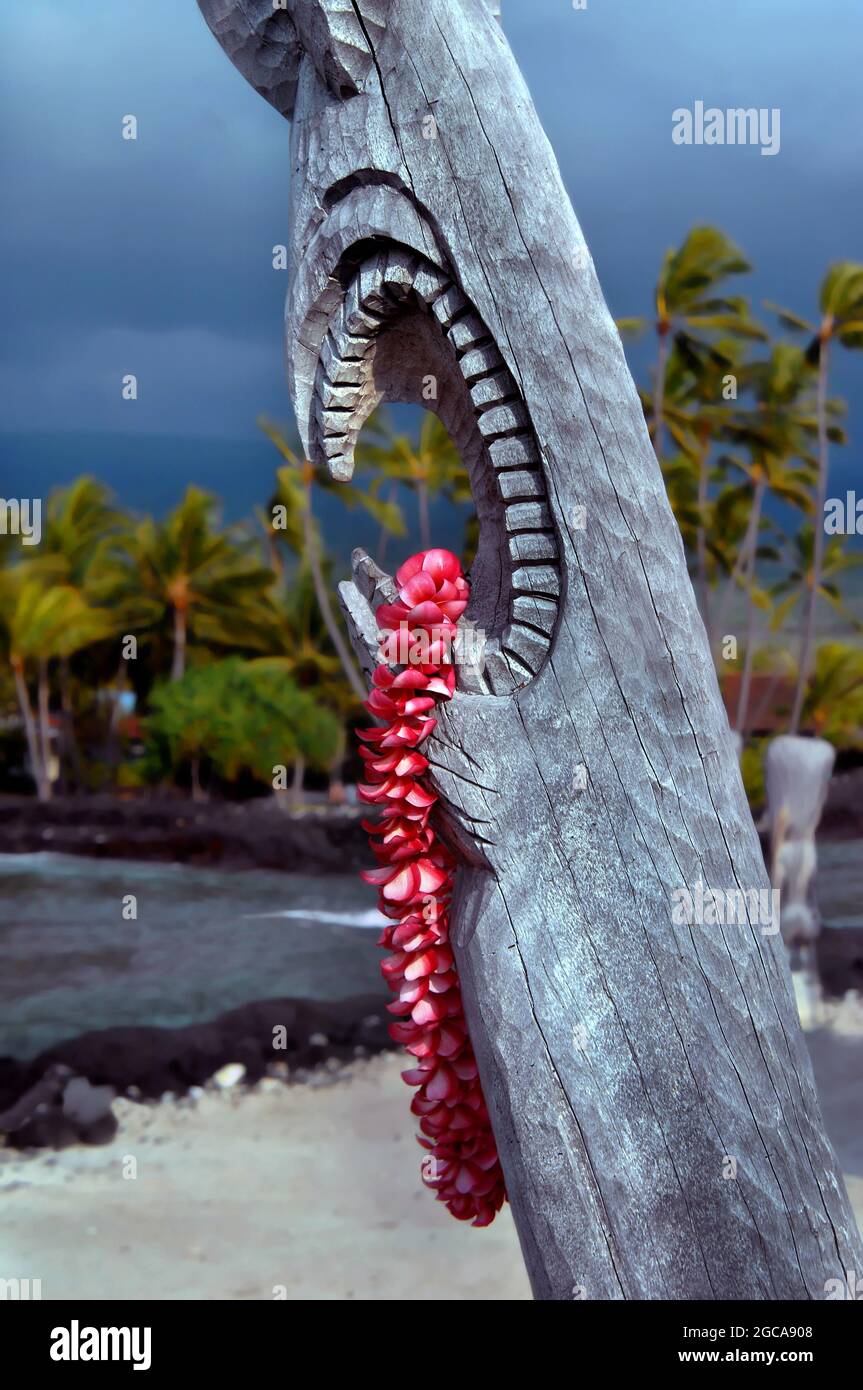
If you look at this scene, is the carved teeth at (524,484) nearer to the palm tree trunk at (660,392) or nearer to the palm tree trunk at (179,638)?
the palm tree trunk at (660,392)

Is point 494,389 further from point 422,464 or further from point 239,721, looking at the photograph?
point 422,464

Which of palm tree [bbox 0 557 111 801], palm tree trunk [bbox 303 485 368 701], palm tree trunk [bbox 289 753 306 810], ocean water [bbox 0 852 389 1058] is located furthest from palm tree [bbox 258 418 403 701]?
ocean water [bbox 0 852 389 1058]

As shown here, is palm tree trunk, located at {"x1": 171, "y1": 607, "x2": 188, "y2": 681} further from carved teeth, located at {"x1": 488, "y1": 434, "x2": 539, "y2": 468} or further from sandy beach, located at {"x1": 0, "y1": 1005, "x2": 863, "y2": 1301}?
carved teeth, located at {"x1": 488, "y1": 434, "x2": 539, "y2": 468}

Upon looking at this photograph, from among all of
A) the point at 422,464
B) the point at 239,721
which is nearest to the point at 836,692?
the point at 422,464

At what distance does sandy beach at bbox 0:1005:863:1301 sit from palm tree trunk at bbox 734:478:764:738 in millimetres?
2065

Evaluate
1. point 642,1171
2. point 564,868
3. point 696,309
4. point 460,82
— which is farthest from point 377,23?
point 696,309

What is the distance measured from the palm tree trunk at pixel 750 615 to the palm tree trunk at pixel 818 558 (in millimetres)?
303

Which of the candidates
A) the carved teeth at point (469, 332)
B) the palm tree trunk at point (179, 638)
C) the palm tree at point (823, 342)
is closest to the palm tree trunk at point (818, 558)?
the palm tree at point (823, 342)

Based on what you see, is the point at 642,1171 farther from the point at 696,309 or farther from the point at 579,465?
the point at 696,309

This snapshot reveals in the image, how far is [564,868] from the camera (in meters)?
2.14

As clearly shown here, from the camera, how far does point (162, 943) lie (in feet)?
22.9

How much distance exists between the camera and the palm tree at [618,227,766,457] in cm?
752

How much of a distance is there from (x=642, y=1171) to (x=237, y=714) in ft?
18.5

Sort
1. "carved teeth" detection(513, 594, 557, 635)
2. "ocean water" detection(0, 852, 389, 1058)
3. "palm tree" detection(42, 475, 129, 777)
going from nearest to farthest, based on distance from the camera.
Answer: "carved teeth" detection(513, 594, 557, 635) → "ocean water" detection(0, 852, 389, 1058) → "palm tree" detection(42, 475, 129, 777)
